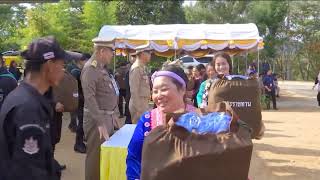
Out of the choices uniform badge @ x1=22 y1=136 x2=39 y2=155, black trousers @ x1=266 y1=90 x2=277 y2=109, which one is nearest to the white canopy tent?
black trousers @ x1=266 y1=90 x2=277 y2=109

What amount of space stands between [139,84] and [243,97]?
2808 millimetres

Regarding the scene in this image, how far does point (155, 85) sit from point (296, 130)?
31.6 feet

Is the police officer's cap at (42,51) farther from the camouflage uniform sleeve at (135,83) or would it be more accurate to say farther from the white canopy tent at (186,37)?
the white canopy tent at (186,37)

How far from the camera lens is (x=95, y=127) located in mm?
5117

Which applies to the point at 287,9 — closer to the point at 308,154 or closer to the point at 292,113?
the point at 292,113

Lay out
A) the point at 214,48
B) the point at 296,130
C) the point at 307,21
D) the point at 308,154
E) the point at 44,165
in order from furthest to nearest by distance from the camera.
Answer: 1. the point at 307,21
2. the point at 214,48
3. the point at 296,130
4. the point at 308,154
5. the point at 44,165

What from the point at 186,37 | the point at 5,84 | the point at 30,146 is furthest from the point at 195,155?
the point at 186,37

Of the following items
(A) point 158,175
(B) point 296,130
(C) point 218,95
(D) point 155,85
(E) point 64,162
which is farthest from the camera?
(B) point 296,130

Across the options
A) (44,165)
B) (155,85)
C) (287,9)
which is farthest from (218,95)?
(287,9)

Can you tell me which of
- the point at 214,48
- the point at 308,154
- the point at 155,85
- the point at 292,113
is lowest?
the point at 292,113

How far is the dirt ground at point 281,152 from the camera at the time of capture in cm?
691

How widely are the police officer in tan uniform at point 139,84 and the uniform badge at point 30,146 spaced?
452 centimetres

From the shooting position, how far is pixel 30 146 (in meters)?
2.16

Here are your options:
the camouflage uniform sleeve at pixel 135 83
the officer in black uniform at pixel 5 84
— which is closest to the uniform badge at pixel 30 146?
the officer in black uniform at pixel 5 84
